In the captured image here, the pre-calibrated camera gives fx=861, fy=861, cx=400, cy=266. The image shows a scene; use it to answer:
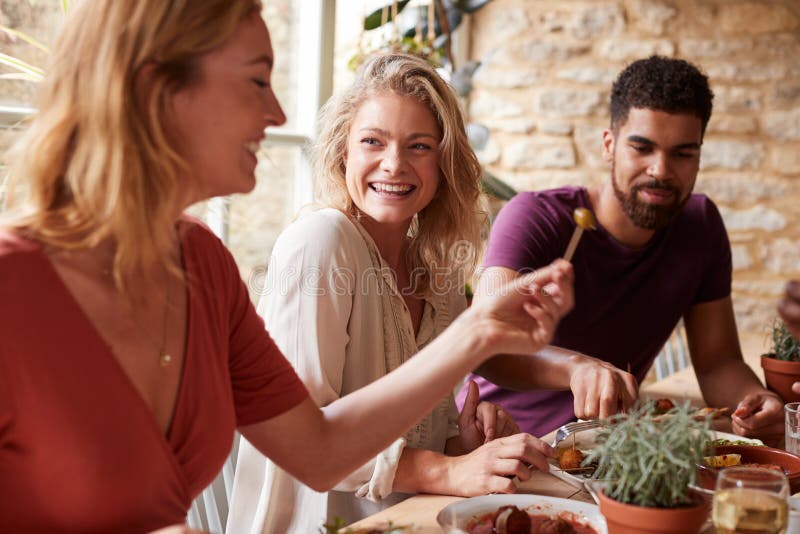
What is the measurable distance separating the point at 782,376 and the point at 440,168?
3.16 feet

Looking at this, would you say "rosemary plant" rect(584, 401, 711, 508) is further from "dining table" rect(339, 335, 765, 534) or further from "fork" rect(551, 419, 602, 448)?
"fork" rect(551, 419, 602, 448)

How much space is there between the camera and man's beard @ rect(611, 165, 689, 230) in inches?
95.8

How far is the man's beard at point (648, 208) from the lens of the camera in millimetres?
2434

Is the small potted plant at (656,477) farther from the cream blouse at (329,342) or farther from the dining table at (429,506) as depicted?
the cream blouse at (329,342)

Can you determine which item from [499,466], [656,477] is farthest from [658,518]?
[499,466]

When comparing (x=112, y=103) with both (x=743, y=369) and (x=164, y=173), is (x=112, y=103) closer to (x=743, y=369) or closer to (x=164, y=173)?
(x=164, y=173)

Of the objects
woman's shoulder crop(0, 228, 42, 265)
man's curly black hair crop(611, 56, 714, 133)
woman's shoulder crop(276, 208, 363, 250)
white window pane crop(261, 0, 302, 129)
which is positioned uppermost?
white window pane crop(261, 0, 302, 129)

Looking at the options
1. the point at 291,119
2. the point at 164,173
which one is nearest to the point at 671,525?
the point at 164,173

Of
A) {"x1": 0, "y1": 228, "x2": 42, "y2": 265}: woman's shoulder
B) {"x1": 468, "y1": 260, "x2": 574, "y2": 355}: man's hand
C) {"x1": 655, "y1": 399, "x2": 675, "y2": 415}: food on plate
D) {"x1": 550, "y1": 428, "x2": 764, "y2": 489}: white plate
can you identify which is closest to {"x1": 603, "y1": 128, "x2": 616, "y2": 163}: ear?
→ {"x1": 655, "y1": 399, "x2": 675, "y2": 415}: food on plate

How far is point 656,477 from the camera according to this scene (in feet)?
3.47

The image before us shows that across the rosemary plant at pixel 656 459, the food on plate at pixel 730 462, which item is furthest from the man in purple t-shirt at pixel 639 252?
the rosemary plant at pixel 656 459

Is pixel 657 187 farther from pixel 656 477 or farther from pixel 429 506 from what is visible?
pixel 656 477

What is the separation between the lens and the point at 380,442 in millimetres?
1372

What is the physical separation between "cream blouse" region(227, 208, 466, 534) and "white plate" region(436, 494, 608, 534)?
0.29m
